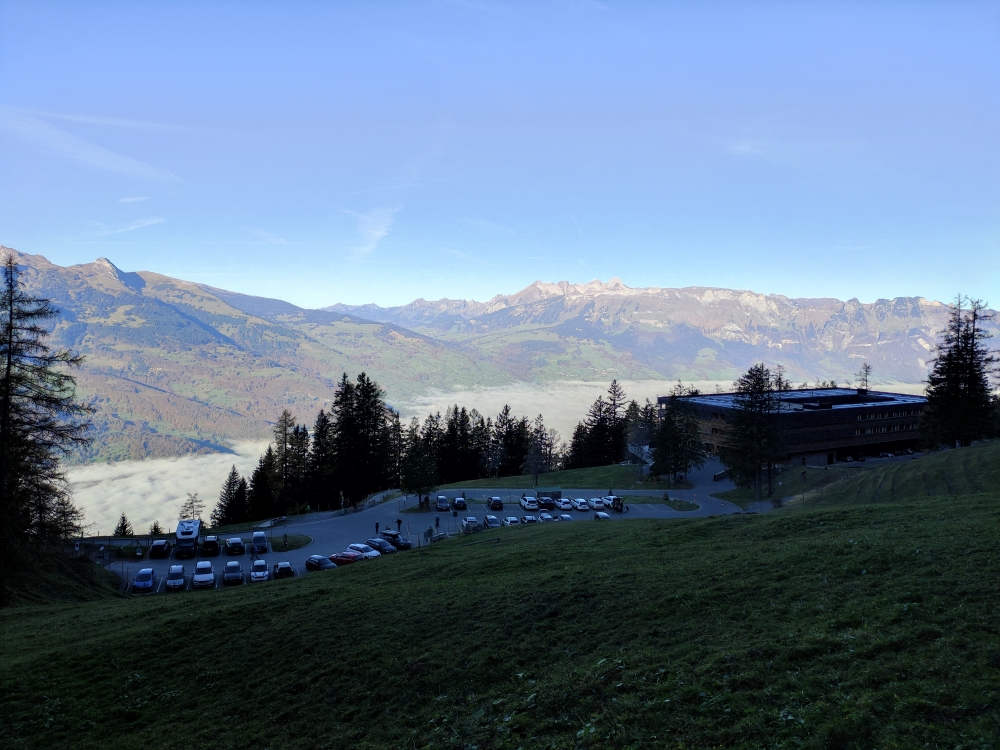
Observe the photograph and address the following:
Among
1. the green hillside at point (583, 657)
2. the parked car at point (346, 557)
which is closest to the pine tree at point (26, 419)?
the green hillside at point (583, 657)

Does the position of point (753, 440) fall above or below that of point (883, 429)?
above

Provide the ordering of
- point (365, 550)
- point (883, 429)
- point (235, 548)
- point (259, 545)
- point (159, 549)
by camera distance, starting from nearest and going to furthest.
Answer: point (365, 550) → point (235, 548) → point (259, 545) → point (159, 549) → point (883, 429)

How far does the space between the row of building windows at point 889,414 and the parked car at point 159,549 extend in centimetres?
8993

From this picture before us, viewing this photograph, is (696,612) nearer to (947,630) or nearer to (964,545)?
(947,630)

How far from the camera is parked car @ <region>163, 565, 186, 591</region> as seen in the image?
1410 inches

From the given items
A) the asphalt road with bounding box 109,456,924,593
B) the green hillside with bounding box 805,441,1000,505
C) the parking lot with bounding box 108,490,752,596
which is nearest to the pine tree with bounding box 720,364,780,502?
the asphalt road with bounding box 109,456,924,593

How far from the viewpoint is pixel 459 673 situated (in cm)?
1351

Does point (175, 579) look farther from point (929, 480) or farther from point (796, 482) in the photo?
point (796, 482)

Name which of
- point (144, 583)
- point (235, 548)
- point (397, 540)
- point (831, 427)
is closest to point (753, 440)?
point (397, 540)

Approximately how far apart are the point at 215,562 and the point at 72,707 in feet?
100

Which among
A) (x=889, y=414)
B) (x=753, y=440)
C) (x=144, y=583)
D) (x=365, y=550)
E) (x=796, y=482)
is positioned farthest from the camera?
(x=889, y=414)

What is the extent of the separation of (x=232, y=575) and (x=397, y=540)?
39.3 feet

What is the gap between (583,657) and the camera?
13.2 m

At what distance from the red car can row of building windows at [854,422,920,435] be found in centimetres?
7818
